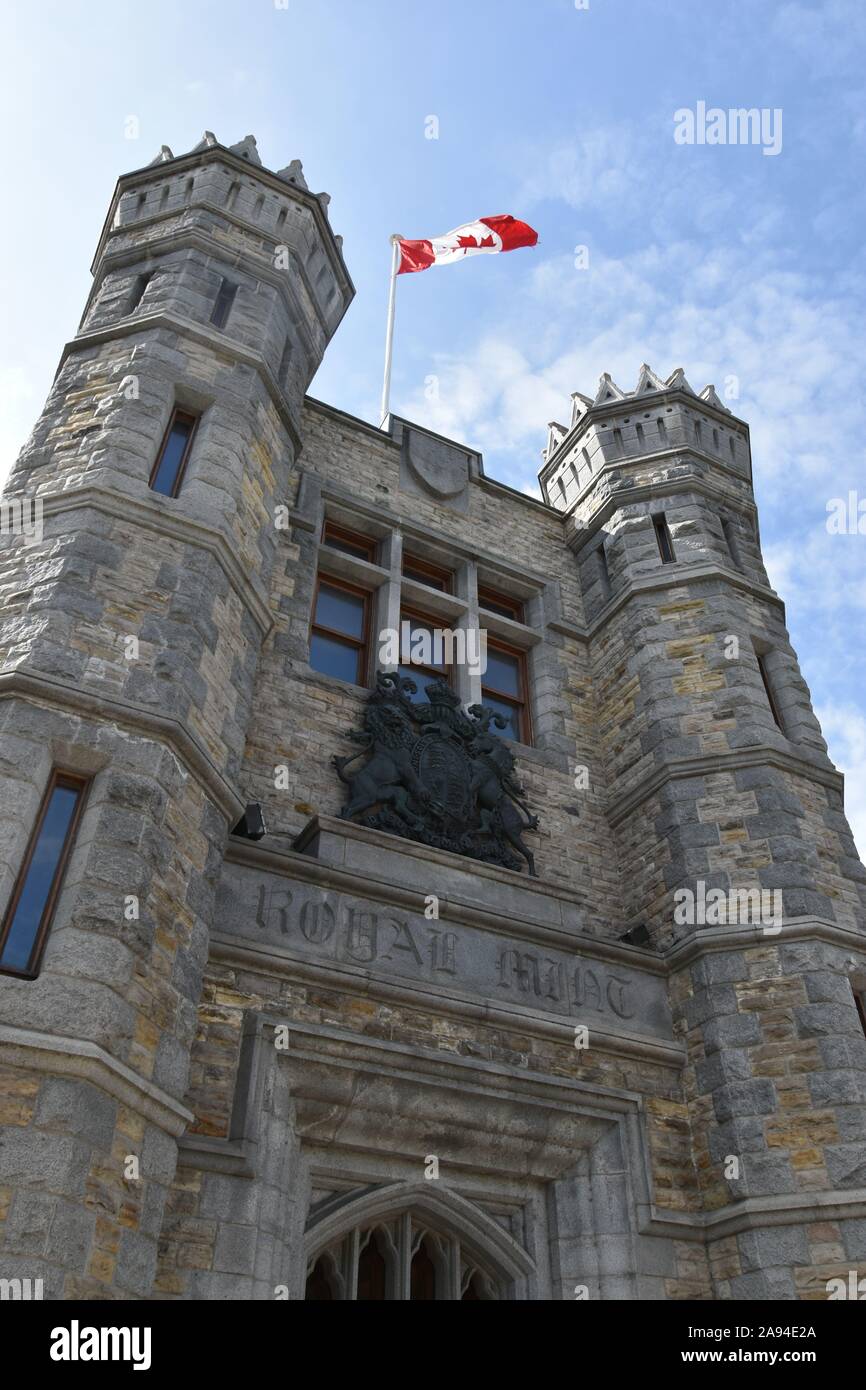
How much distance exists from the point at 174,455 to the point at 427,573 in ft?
12.8

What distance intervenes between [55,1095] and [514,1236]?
386cm

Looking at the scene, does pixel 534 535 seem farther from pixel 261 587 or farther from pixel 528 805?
pixel 261 587

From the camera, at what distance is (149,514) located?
7.98m

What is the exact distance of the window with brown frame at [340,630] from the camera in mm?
10391

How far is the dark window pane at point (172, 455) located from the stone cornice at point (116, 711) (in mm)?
2362

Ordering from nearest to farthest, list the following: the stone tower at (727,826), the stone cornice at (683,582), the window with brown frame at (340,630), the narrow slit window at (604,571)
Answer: the stone tower at (727,826) < the window with brown frame at (340,630) < the stone cornice at (683,582) < the narrow slit window at (604,571)

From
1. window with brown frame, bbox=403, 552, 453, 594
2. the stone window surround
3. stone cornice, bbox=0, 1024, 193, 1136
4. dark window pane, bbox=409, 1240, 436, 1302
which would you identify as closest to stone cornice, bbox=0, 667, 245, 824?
stone cornice, bbox=0, 1024, 193, 1136

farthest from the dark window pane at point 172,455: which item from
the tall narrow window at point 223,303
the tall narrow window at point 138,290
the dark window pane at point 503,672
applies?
the dark window pane at point 503,672

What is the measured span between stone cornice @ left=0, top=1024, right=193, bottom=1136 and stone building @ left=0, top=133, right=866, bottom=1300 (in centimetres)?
2

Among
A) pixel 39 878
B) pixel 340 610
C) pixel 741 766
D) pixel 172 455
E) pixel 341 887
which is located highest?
pixel 340 610

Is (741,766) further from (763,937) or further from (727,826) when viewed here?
(763,937)

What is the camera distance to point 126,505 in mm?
7930

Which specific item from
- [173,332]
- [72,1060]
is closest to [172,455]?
[173,332]

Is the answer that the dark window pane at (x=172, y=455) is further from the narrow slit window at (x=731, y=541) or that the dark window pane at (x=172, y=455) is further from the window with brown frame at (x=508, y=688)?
the narrow slit window at (x=731, y=541)
